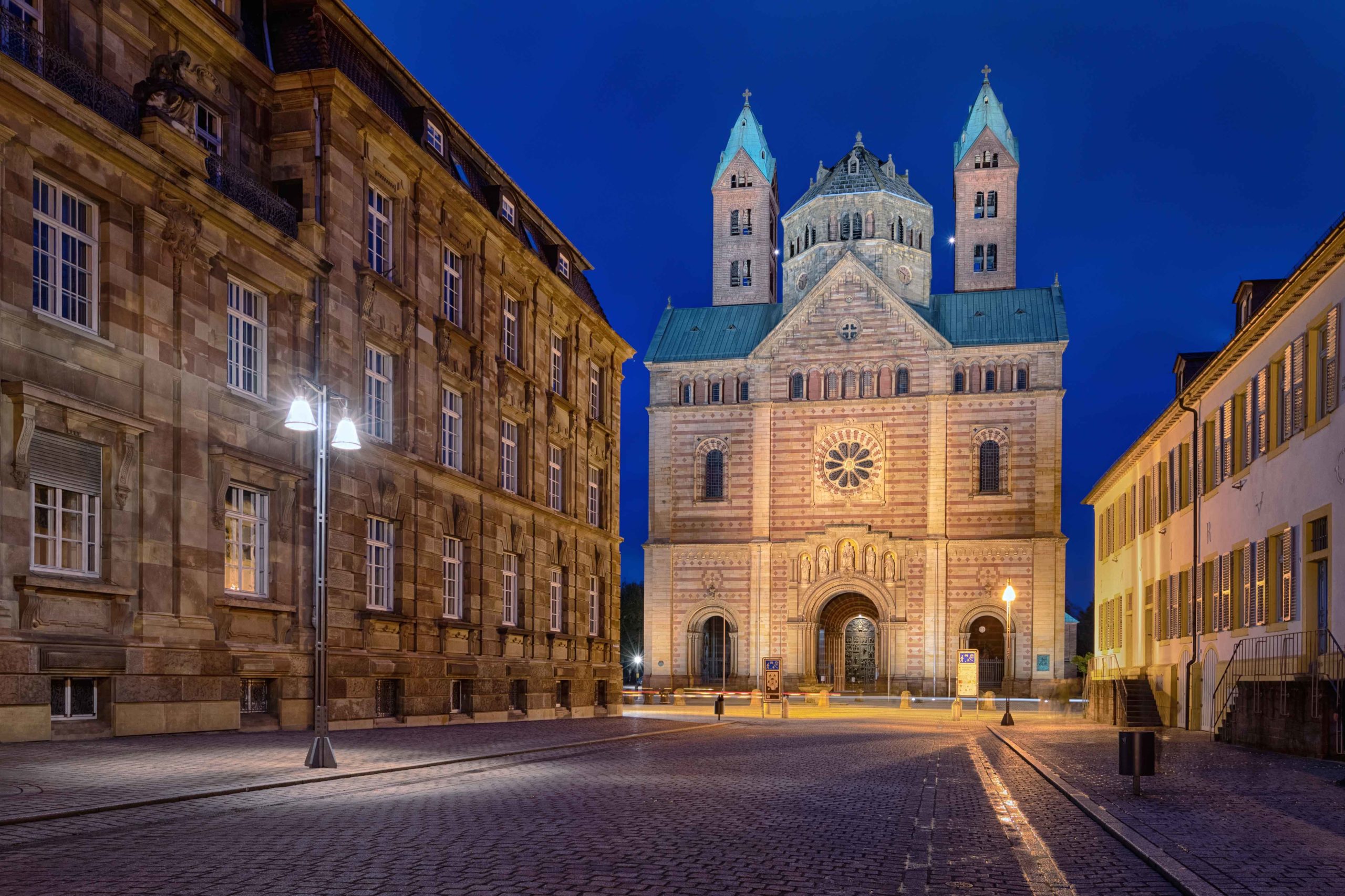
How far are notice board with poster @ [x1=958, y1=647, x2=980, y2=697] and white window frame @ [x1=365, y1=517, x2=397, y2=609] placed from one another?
26045 millimetres

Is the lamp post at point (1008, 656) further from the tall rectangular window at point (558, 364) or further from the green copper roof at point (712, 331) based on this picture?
the green copper roof at point (712, 331)

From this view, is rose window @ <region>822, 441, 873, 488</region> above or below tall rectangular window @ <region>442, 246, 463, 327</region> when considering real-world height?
below

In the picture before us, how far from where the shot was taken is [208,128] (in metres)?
22.8

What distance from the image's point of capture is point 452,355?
30.5 metres

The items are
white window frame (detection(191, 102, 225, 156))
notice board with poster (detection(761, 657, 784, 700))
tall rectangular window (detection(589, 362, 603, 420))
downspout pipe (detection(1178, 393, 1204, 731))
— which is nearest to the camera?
white window frame (detection(191, 102, 225, 156))

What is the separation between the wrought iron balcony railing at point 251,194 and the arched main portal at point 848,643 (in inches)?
2054

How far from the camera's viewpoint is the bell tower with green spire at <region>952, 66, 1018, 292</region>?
7969 centimetres

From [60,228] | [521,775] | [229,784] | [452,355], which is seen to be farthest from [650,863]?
[452,355]

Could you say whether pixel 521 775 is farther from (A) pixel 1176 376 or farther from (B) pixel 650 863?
(A) pixel 1176 376

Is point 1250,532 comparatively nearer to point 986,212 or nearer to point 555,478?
point 555,478

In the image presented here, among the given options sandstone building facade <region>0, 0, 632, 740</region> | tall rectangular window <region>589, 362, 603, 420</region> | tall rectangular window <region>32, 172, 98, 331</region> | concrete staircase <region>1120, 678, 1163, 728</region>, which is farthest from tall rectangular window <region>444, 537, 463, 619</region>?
concrete staircase <region>1120, 678, 1163, 728</region>

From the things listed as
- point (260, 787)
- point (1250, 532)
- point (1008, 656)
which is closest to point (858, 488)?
point (1008, 656)

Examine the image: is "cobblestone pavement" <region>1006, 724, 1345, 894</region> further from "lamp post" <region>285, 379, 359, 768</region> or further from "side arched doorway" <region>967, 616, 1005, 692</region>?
"side arched doorway" <region>967, 616, 1005, 692</region>

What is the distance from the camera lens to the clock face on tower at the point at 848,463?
2795 inches
